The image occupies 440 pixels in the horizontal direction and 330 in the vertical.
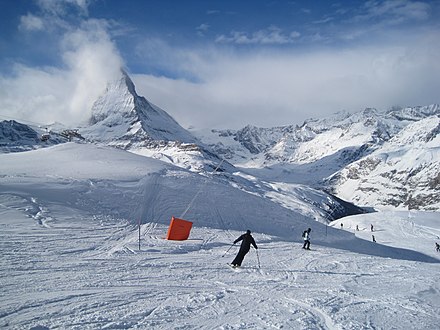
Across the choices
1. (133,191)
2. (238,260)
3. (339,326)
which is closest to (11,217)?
(133,191)

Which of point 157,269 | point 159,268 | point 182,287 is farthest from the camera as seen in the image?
point 159,268

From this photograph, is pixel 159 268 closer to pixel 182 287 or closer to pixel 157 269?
pixel 157 269

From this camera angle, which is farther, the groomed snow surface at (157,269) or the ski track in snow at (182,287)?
the groomed snow surface at (157,269)

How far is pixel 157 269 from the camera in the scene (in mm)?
13320

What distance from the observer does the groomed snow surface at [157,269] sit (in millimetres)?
8641

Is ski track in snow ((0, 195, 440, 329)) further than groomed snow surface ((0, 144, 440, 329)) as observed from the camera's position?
No

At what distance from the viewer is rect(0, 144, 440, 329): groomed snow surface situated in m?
8.64

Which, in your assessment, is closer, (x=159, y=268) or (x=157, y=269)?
(x=157, y=269)

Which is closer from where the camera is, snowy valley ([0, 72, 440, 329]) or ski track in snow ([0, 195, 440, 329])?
ski track in snow ([0, 195, 440, 329])

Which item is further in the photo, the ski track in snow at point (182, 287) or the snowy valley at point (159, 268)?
the snowy valley at point (159, 268)

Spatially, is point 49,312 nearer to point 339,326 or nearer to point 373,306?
point 339,326

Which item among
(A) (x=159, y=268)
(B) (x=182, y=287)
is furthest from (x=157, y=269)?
(B) (x=182, y=287)

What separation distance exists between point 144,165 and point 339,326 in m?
31.4

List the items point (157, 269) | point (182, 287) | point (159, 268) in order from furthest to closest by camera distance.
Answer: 1. point (159, 268)
2. point (157, 269)
3. point (182, 287)
